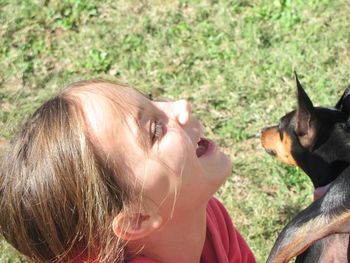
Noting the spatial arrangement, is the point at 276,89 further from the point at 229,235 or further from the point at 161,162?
the point at 161,162

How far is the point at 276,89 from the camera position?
413 cm

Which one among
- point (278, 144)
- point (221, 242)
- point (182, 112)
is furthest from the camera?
point (278, 144)

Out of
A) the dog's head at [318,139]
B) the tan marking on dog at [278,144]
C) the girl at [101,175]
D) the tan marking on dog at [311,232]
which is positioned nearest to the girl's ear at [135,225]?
the girl at [101,175]

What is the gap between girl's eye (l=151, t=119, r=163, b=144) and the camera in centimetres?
164

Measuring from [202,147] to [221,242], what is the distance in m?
0.38

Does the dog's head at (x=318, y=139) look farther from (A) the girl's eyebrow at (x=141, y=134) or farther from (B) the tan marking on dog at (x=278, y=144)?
(A) the girl's eyebrow at (x=141, y=134)

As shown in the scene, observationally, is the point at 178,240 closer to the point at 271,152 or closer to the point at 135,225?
the point at 135,225

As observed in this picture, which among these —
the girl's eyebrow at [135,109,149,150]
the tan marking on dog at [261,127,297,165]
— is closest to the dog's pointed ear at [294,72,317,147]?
the tan marking on dog at [261,127,297,165]

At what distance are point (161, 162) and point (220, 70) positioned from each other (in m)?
2.77

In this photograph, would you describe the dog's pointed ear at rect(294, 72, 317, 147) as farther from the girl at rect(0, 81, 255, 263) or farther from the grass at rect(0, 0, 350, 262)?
the girl at rect(0, 81, 255, 263)

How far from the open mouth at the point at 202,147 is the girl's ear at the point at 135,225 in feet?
0.75

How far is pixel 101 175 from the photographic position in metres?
1.57

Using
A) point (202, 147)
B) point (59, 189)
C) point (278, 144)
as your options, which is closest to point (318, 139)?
point (278, 144)

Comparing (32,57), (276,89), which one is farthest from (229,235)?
(32,57)
